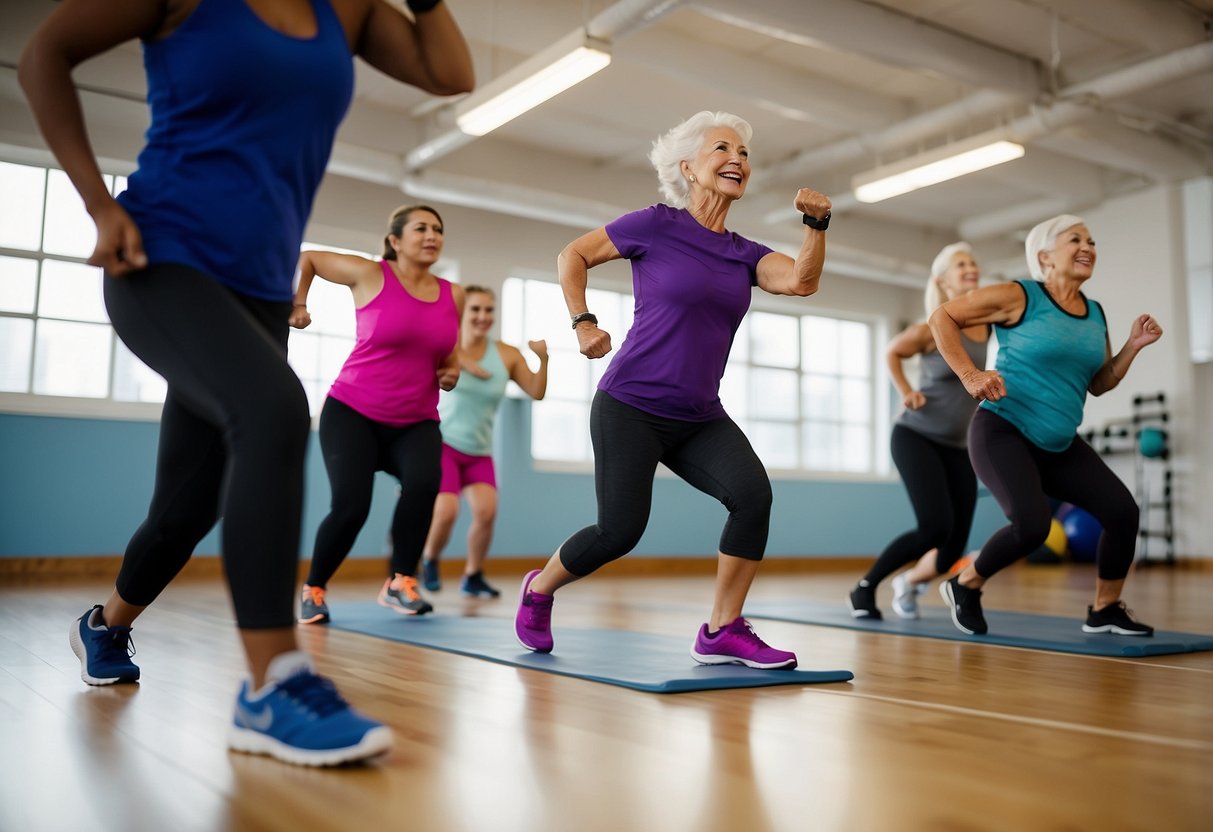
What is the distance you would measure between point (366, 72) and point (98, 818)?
6623 millimetres

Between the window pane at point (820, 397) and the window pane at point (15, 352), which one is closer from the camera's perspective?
the window pane at point (15, 352)

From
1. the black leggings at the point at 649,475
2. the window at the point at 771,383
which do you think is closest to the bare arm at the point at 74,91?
the black leggings at the point at 649,475

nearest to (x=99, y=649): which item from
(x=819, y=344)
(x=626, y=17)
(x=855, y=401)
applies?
(x=626, y=17)

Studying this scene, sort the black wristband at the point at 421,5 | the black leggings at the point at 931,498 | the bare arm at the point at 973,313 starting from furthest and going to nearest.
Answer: the black leggings at the point at 931,498
the bare arm at the point at 973,313
the black wristband at the point at 421,5

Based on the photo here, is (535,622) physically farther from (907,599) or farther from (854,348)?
(854,348)

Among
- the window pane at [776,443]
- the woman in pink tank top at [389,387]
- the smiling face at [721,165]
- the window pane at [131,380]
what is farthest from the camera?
the window pane at [776,443]

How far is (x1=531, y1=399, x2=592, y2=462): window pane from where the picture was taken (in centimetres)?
892

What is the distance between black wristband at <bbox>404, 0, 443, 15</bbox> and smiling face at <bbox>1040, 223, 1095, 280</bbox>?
96.7 inches

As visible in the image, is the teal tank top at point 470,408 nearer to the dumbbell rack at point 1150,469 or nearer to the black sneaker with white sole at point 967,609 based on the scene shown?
the black sneaker with white sole at point 967,609

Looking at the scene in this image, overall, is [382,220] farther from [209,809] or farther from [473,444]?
[209,809]

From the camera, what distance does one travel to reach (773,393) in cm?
1046

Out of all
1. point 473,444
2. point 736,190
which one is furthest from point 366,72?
point 736,190

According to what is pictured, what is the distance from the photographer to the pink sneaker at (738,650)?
2.56 meters

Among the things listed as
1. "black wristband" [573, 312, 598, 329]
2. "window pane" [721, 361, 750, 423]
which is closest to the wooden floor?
"black wristband" [573, 312, 598, 329]
